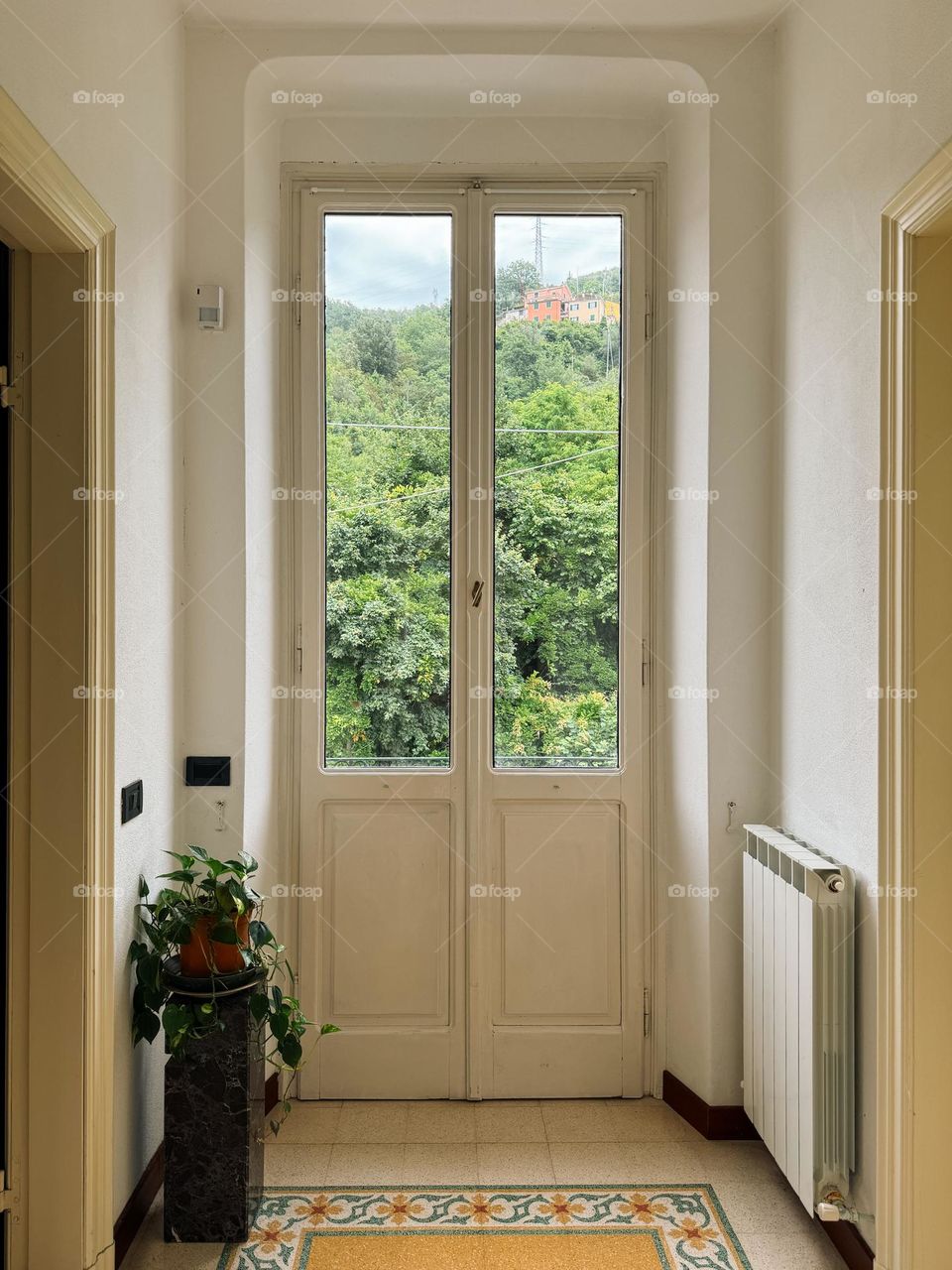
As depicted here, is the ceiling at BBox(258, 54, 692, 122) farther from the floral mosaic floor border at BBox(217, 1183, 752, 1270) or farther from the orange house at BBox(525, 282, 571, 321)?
the floral mosaic floor border at BBox(217, 1183, 752, 1270)

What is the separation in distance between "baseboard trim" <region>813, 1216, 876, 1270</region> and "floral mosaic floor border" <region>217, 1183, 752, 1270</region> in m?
0.22

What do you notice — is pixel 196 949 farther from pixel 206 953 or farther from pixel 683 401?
pixel 683 401

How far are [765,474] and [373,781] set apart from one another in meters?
1.45

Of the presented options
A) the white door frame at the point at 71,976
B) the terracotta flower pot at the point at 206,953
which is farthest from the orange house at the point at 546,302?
the terracotta flower pot at the point at 206,953

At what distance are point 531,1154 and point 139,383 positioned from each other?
224 cm

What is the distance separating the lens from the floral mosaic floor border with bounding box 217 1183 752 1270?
2127mm

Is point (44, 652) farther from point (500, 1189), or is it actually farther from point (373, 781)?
point (500, 1189)

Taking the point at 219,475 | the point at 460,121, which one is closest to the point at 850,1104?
the point at 219,475

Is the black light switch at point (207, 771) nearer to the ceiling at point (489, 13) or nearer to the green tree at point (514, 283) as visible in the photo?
the green tree at point (514, 283)

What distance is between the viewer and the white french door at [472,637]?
2852 mm

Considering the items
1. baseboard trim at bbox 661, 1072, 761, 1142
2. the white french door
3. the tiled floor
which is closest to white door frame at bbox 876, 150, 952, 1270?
the tiled floor

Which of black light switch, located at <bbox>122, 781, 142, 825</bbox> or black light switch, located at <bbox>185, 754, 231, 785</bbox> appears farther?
black light switch, located at <bbox>185, 754, 231, 785</bbox>

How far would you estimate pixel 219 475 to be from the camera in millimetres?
2559

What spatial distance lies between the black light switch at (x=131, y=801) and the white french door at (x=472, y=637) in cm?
73
